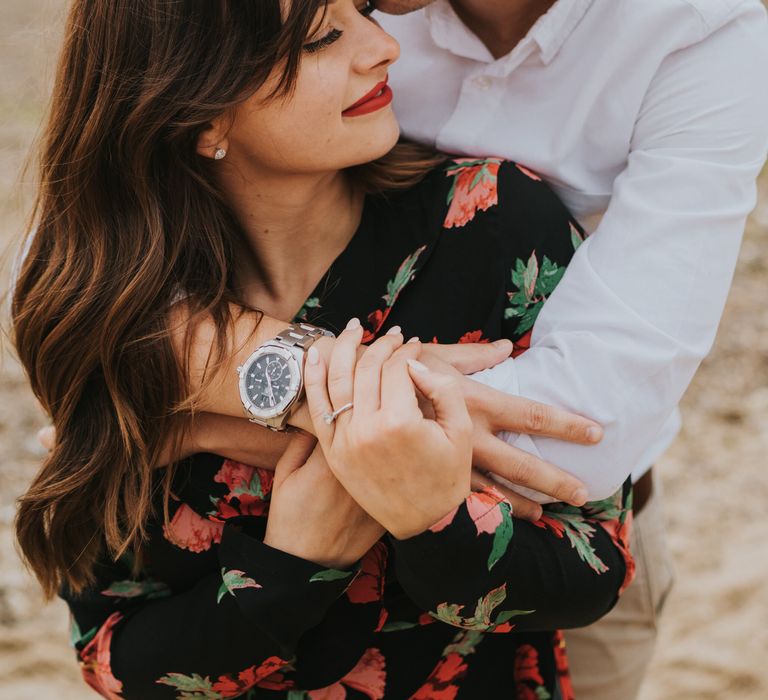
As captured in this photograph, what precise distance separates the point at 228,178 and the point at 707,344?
0.99 metres

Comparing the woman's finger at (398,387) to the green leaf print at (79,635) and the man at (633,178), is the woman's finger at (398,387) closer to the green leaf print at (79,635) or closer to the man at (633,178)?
the man at (633,178)

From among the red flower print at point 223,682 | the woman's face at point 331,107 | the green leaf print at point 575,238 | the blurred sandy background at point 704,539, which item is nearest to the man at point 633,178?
the green leaf print at point 575,238

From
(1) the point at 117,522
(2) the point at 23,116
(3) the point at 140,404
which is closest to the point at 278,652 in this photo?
(1) the point at 117,522

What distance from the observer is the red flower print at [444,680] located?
1961 mm

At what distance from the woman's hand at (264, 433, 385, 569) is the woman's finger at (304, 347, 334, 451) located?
0.13 metres

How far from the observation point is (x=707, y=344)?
1746 mm

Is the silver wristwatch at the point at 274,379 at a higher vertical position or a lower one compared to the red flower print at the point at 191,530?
higher

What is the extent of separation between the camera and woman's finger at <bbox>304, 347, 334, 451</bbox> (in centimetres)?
158

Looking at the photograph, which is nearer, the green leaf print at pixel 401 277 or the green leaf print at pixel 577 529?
the green leaf print at pixel 577 529

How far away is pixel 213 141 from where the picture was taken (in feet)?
6.15

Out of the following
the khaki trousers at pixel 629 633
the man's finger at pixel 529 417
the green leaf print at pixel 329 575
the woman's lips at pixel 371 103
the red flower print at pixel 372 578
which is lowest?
the khaki trousers at pixel 629 633

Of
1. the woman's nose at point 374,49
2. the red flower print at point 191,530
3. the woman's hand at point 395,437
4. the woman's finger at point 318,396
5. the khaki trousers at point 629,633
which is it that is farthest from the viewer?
the khaki trousers at point 629,633

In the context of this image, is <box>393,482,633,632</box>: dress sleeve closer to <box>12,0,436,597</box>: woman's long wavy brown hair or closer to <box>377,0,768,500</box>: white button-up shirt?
<box>377,0,768,500</box>: white button-up shirt

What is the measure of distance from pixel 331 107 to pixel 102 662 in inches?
45.5
